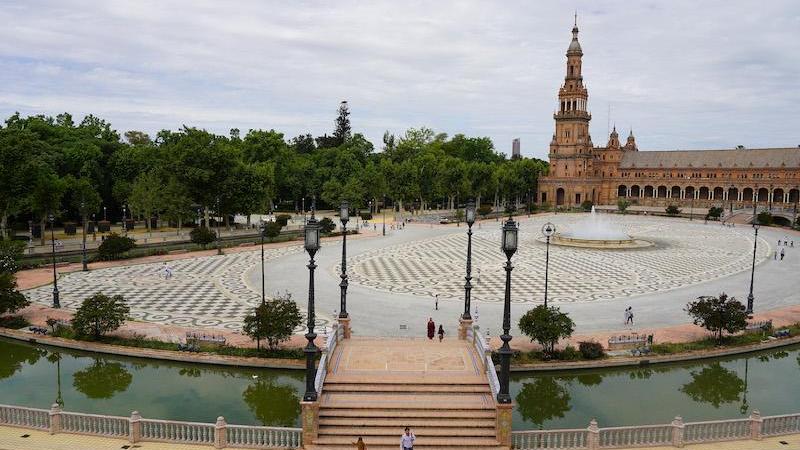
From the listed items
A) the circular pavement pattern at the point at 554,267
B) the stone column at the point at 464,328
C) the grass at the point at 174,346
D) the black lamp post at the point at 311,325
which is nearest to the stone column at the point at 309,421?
the black lamp post at the point at 311,325

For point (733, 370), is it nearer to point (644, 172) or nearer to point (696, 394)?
point (696, 394)

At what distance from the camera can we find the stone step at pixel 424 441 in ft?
52.1

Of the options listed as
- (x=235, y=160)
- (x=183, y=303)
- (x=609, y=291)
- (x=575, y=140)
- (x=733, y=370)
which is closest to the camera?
(x=733, y=370)

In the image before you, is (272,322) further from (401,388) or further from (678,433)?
(678,433)

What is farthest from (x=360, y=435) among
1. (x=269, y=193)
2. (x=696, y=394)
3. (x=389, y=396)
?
(x=269, y=193)

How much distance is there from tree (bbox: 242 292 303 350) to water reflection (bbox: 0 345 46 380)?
8670 mm

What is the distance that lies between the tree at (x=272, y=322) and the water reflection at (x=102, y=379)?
4649 mm

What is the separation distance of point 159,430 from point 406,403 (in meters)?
6.65

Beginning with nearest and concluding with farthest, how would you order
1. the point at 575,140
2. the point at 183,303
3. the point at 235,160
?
the point at 183,303
the point at 235,160
the point at 575,140

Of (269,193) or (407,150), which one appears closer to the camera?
(269,193)

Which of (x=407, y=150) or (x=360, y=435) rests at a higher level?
(x=407, y=150)

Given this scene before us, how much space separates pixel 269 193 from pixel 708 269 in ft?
147

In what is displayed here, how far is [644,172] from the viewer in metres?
114

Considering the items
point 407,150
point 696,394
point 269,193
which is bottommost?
point 696,394
